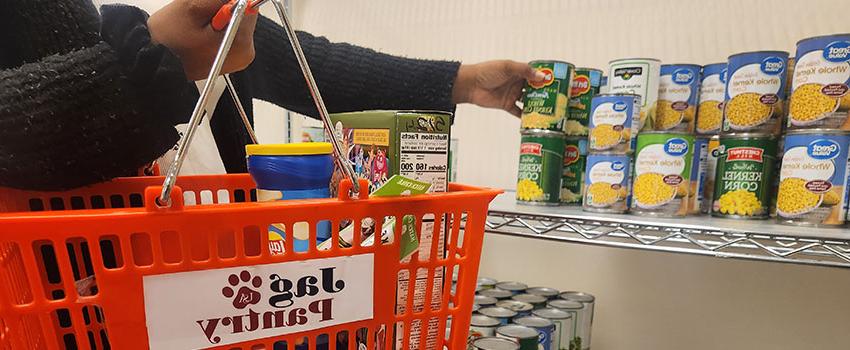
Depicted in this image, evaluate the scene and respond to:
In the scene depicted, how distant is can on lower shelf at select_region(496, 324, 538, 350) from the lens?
790mm

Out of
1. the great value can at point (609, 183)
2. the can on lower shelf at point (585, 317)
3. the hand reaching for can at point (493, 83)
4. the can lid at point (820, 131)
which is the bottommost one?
the can on lower shelf at point (585, 317)

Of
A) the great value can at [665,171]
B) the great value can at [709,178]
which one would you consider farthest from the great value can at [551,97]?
the great value can at [709,178]

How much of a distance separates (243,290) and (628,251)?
98 cm

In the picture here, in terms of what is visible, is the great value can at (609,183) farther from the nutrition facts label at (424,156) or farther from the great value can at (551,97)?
the nutrition facts label at (424,156)

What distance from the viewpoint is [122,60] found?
1.07 feet

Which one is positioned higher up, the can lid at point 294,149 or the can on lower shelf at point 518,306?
the can lid at point 294,149

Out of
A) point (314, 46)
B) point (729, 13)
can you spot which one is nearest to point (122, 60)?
point (314, 46)

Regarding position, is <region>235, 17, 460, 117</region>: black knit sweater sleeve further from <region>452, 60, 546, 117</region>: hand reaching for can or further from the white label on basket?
the white label on basket

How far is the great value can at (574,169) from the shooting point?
34.4 inches

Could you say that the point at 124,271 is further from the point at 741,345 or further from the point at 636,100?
the point at 741,345

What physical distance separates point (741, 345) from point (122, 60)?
47.3 inches

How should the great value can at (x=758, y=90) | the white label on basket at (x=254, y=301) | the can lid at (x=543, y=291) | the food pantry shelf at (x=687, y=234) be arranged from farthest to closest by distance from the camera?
the can lid at (x=543, y=291), the great value can at (x=758, y=90), the food pantry shelf at (x=687, y=234), the white label on basket at (x=254, y=301)

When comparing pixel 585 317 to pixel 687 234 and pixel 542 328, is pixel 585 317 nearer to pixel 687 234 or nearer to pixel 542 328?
pixel 542 328

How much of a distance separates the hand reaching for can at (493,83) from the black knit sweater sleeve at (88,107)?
0.63m
